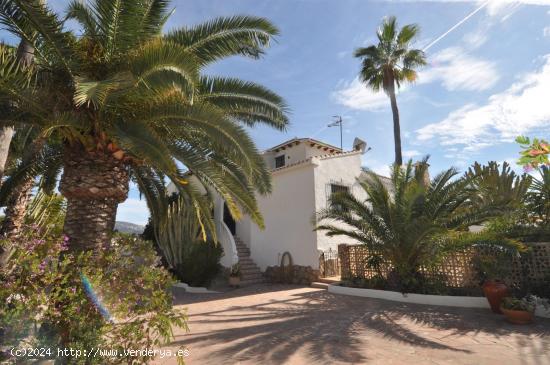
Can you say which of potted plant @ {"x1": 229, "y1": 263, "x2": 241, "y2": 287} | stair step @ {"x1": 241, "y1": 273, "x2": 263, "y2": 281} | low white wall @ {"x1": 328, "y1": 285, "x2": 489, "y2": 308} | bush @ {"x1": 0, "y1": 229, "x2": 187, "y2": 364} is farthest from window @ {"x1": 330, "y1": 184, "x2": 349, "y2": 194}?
bush @ {"x1": 0, "y1": 229, "x2": 187, "y2": 364}

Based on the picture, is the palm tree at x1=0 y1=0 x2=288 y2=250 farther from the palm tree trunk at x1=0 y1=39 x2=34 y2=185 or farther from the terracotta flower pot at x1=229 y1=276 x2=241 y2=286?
the terracotta flower pot at x1=229 y1=276 x2=241 y2=286

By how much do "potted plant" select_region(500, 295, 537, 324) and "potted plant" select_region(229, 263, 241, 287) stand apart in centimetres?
954

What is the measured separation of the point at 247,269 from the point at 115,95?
11954 millimetres

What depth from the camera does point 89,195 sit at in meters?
5.39

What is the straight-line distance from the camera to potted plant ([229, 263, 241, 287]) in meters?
13.9

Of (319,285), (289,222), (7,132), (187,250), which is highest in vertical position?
(7,132)

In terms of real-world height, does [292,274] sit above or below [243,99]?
below

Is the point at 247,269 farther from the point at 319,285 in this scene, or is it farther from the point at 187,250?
the point at 319,285

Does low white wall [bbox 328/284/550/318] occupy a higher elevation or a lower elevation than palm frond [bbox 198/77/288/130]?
lower

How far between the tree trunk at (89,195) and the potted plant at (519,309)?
8505 mm

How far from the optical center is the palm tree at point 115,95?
15.3ft

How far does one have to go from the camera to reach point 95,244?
5.31 metres

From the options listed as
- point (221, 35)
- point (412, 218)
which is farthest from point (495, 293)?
point (221, 35)

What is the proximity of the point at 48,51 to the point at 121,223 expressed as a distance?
21.3 m
